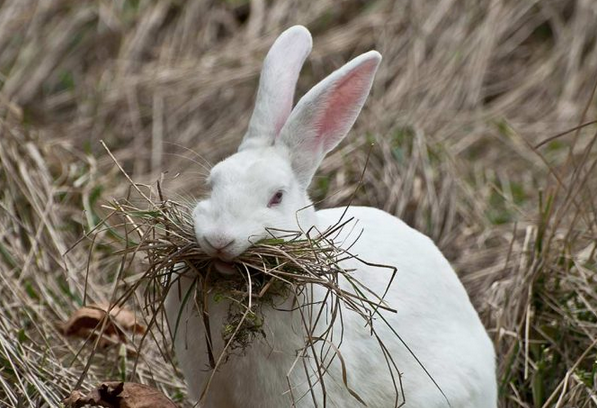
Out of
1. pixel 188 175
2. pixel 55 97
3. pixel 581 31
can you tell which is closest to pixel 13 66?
pixel 55 97

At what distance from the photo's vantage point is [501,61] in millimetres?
8867

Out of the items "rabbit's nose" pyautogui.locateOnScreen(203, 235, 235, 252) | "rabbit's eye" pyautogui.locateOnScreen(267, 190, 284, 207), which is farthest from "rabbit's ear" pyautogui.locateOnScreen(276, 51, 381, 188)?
"rabbit's nose" pyautogui.locateOnScreen(203, 235, 235, 252)

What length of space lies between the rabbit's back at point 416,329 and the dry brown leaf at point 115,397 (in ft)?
2.32

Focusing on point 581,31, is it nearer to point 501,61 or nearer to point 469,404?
point 501,61

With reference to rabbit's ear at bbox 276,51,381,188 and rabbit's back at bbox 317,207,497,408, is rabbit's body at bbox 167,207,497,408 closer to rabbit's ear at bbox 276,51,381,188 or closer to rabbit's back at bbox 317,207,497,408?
rabbit's back at bbox 317,207,497,408

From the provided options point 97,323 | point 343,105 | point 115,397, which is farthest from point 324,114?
point 97,323

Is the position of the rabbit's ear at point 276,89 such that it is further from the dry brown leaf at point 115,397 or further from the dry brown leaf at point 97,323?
the dry brown leaf at point 97,323

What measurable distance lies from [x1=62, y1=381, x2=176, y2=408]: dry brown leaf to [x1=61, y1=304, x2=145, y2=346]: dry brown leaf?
0.70m

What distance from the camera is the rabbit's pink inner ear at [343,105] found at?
4230 mm

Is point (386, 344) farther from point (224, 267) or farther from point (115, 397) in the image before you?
point (115, 397)

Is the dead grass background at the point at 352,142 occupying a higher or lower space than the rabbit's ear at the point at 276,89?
lower

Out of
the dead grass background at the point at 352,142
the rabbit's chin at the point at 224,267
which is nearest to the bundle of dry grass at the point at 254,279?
the rabbit's chin at the point at 224,267

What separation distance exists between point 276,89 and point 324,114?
21cm

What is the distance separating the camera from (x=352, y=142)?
6.81 m
